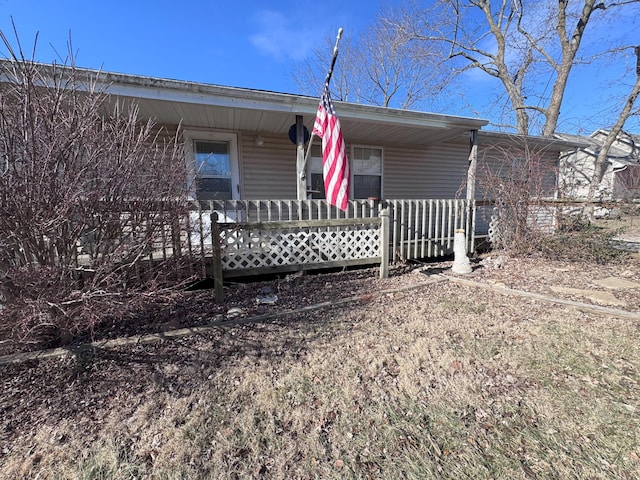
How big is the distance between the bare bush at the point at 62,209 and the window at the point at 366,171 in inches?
238

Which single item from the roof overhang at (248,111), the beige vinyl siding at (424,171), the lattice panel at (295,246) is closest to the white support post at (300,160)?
the roof overhang at (248,111)

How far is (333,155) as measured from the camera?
13.3ft

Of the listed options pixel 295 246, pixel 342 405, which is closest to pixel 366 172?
pixel 295 246

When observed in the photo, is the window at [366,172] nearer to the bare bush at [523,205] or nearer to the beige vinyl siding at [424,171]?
the beige vinyl siding at [424,171]

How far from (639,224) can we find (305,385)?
10.8 meters

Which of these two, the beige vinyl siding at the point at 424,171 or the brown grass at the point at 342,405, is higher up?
the beige vinyl siding at the point at 424,171

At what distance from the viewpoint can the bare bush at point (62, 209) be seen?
194 cm

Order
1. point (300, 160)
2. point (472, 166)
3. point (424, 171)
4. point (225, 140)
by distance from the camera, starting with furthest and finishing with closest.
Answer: point (424, 171) < point (472, 166) < point (225, 140) < point (300, 160)

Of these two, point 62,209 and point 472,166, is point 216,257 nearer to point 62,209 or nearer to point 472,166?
point 62,209

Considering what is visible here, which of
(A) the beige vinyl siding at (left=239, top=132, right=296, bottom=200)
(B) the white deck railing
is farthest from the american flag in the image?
(A) the beige vinyl siding at (left=239, top=132, right=296, bottom=200)

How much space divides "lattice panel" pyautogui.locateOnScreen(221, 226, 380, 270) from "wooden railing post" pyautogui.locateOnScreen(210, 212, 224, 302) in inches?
6.9

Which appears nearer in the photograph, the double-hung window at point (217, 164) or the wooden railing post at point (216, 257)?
the wooden railing post at point (216, 257)

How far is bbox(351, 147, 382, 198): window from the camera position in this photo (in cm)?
806

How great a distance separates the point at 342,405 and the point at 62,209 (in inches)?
90.5
